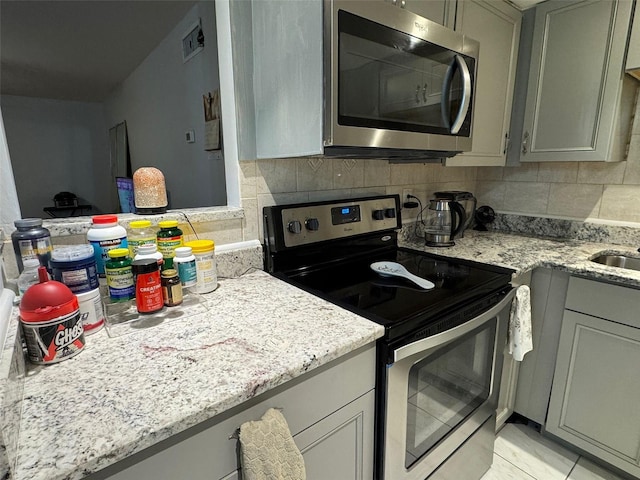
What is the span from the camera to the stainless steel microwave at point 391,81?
0.89 m

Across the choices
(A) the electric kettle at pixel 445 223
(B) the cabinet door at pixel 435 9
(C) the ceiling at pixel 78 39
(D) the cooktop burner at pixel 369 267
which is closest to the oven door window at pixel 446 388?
(D) the cooktop burner at pixel 369 267

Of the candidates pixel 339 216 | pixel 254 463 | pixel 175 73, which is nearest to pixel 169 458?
pixel 254 463

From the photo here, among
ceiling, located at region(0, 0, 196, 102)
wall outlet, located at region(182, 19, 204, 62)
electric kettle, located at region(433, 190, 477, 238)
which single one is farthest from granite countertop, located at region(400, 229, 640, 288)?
ceiling, located at region(0, 0, 196, 102)

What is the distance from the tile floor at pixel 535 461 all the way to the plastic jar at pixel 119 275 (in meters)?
1.60

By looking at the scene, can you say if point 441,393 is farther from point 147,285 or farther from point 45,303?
point 45,303

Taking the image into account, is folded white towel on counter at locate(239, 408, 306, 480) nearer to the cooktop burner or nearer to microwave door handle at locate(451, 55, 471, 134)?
the cooktop burner

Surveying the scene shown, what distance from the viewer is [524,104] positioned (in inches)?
67.8

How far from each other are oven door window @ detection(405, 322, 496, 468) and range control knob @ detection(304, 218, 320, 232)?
1.99 ft

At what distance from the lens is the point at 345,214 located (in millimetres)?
1412

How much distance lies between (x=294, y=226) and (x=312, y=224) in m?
0.08

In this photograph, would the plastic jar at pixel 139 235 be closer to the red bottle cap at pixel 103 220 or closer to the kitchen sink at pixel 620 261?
the red bottle cap at pixel 103 220

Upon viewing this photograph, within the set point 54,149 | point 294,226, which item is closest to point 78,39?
point 54,149

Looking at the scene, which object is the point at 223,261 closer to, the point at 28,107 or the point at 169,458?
the point at 169,458

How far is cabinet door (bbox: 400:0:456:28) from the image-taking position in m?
1.16
